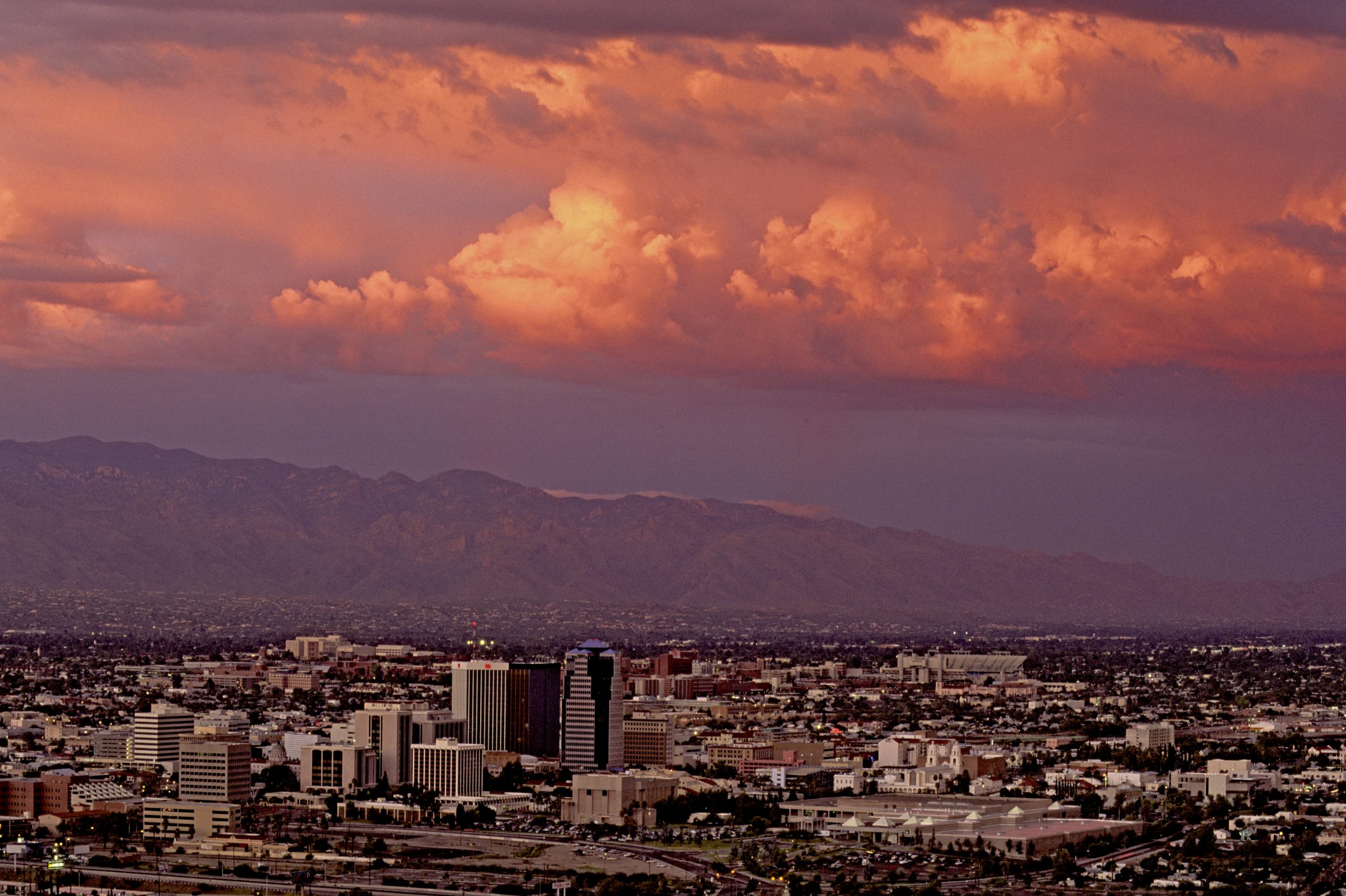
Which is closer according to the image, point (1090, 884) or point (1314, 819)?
point (1090, 884)

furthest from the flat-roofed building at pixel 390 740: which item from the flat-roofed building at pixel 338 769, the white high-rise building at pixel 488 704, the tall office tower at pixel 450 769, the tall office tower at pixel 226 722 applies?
the white high-rise building at pixel 488 704

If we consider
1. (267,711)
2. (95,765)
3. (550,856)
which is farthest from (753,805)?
(267,711)

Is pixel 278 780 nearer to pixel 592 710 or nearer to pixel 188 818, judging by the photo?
pixel 592 710

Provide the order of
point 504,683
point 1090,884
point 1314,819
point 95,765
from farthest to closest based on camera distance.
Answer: point 504,683 < point 95,765 < point 1314,819 < point 1090,884

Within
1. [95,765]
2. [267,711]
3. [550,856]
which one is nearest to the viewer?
[550,856]

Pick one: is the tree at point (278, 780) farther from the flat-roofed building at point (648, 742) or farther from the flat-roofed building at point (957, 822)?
the flat-roofed building at point (957, 822)

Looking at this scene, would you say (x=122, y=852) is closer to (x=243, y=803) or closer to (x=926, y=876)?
(x=243, y=803)

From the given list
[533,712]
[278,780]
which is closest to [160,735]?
[278,780]
